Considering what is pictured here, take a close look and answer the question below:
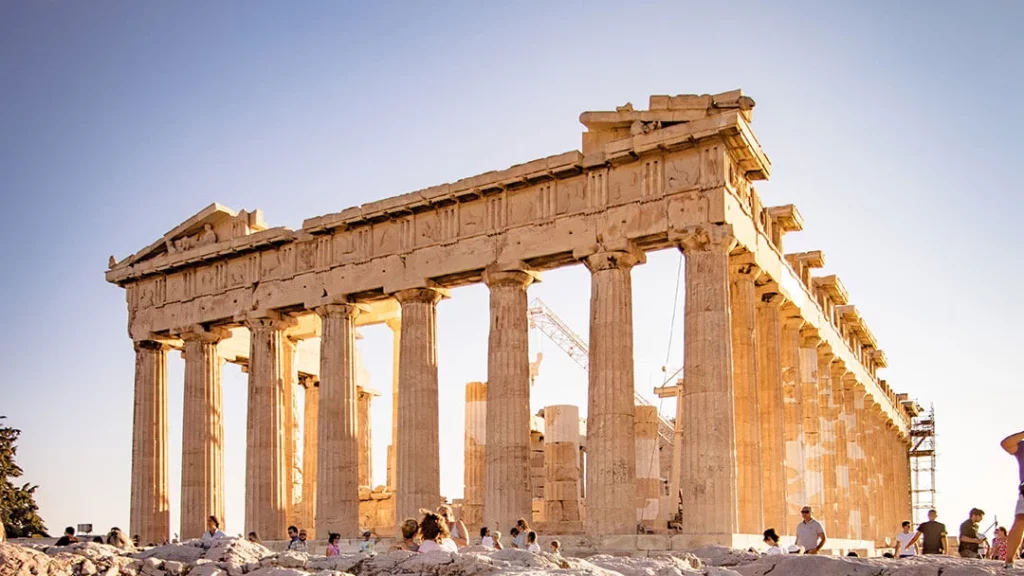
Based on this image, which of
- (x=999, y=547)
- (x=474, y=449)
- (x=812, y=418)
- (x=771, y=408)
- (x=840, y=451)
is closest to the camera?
(x=999, y=547)

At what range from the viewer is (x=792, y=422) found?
99.6ft

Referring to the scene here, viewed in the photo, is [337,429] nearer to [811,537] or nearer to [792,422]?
[792,422]

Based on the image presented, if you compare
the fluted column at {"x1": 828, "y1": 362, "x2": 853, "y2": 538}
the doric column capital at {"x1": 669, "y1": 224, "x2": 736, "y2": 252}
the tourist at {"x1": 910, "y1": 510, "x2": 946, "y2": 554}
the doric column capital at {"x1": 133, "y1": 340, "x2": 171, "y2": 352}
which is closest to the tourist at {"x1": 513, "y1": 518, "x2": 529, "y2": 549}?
the tourist at {"x1": 910, "y1": 510, "x2": 946, "y2": 554}

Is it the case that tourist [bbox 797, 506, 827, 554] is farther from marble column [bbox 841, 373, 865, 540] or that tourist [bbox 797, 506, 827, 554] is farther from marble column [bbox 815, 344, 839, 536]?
marble column [bbox 841, 373, 865, 540]

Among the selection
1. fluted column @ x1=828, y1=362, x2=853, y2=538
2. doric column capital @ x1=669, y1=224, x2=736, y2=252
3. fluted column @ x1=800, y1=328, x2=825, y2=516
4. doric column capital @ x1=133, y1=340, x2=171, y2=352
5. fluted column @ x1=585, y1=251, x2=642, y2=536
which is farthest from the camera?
doric column capital @ x1=133, y1=340, x2=171, y2=352

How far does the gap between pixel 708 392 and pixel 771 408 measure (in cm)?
543

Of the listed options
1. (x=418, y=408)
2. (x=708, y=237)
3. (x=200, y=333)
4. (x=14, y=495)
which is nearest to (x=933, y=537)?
(x=708, y=237)

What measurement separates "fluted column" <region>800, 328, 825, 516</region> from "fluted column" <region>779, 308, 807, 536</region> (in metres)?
0.71

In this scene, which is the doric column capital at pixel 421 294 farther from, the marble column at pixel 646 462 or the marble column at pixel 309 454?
the marble column at pixel 309 454

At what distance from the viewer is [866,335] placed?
43.6 metres

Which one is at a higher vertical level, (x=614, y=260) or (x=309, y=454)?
(x=614, y=260)

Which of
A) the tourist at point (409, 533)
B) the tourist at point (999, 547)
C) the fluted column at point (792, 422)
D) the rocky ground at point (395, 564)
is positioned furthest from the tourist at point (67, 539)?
the fluted column at point (792, 422)

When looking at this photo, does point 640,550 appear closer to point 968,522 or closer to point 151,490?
point 968,522

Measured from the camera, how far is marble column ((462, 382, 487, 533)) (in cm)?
3653
